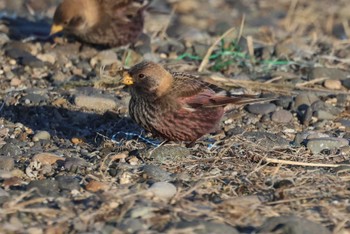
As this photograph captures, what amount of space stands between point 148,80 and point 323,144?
4.50ft

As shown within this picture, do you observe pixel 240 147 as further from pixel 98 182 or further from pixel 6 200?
pixel 6 200

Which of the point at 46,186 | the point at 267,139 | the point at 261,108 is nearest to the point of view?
the point at 46,186

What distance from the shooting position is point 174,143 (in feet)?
21.1

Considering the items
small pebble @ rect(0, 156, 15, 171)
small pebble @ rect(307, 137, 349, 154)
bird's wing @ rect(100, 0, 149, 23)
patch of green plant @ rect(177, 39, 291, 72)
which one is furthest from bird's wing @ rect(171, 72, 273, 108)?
bird's wing @ rect(100, 0, 149, 23)

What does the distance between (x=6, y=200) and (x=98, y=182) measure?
2.05ft

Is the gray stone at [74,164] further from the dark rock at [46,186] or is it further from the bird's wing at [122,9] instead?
the bird's wing at [122,9]

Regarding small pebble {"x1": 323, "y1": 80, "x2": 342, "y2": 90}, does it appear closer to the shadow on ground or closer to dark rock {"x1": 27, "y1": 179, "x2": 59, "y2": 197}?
the shadow on ground

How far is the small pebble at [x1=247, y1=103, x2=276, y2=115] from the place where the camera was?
7328 millimetres

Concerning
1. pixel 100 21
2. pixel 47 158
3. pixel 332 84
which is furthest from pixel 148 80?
pixel 100 21

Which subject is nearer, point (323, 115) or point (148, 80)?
point (148, 80)

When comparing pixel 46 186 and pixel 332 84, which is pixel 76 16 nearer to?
pixel 332 84

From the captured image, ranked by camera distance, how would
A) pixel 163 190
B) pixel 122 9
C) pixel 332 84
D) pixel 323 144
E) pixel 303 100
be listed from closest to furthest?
pixel 163 190 < pixel 323 144 < pixel 303 100 < pixel 332 84 < pixel 122 9

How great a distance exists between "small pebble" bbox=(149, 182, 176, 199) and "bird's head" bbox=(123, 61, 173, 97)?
3.22 ft

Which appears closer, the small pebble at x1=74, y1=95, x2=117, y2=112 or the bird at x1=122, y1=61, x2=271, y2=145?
the bird at x1=122, y1=61, x2=271, y2=145
